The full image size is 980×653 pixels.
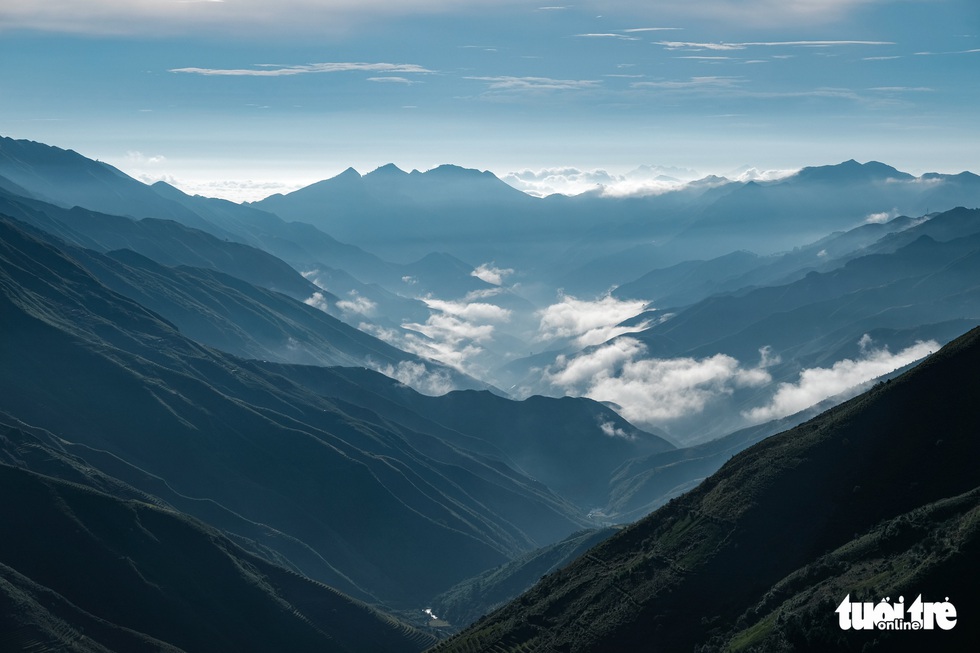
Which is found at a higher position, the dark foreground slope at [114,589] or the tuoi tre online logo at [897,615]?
the tuoi tre online logo at [897,615]

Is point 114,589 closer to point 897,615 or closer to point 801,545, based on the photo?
point 801,545

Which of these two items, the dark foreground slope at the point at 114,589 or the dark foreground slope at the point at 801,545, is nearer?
the dark foreground slope at the point at 801,545

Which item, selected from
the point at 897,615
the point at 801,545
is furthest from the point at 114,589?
the point at 897,615

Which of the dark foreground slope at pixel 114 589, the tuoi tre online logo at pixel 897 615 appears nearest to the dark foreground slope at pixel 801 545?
the tuoi tre online logo at pixel 897 615

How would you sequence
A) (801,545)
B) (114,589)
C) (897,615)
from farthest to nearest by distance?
(114,589)
(801,545)
(897,615)

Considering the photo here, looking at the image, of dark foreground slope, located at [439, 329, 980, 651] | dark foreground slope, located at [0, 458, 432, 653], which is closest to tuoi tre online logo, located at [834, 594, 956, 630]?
dark foreground slope, located at [439, 329, 980, 651]

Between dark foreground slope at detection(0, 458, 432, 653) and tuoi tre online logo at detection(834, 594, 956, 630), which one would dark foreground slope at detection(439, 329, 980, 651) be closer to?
tuoi tre online logo at detection(834, 594, 956, 630)

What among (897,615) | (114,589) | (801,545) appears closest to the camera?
(897,615)

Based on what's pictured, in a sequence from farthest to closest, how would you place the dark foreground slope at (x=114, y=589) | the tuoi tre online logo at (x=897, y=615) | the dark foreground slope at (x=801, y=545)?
the dark foreground slope at (x=114, y=589) → the dark foreground slope at (x=801, y=545) → the tuoi tre online logo at (x=897, y=615)

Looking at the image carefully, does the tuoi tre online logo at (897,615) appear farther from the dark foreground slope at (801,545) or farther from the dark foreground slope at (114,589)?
the dark foreground slope at (114,589)
